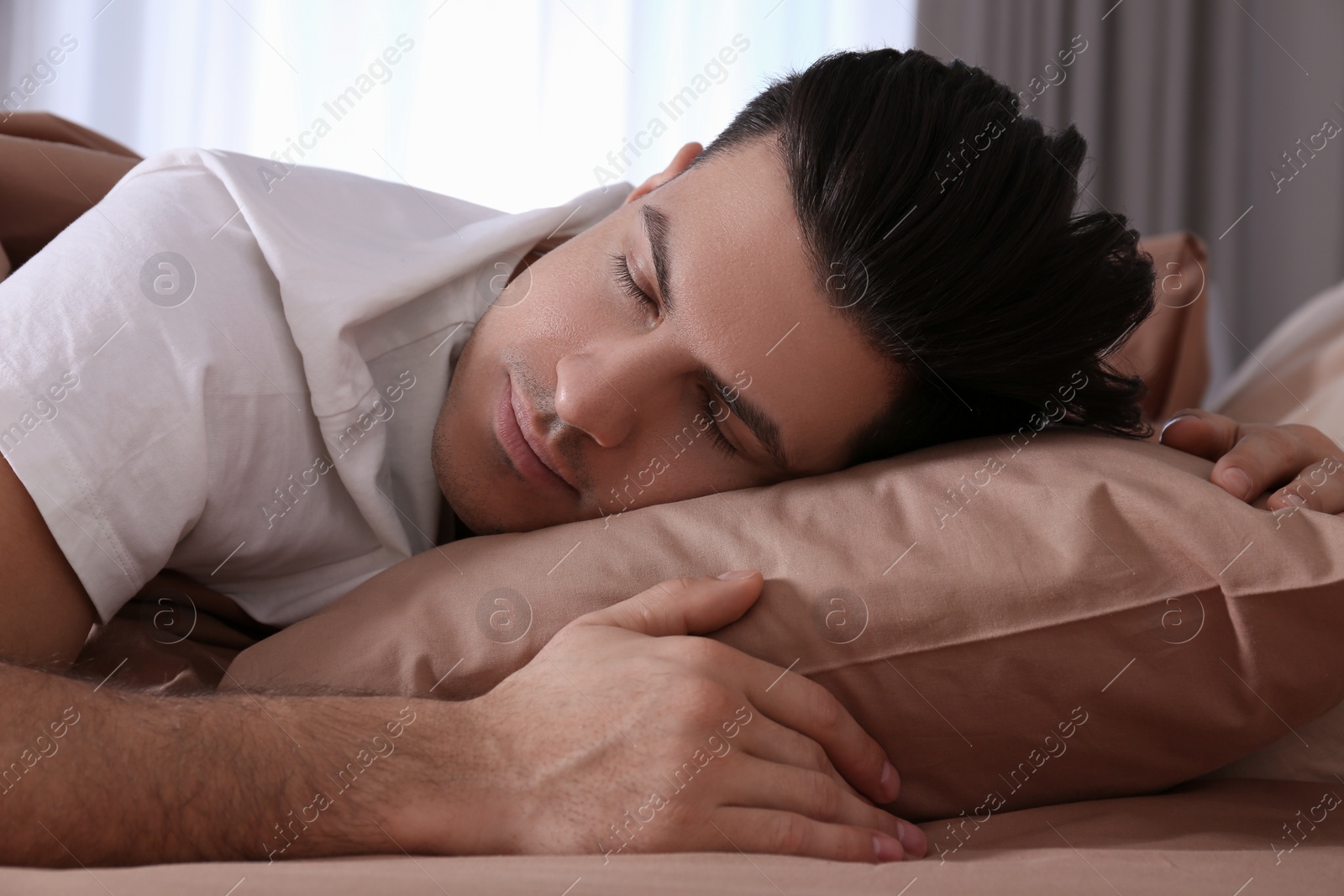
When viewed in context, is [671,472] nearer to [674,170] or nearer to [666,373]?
[666,373]

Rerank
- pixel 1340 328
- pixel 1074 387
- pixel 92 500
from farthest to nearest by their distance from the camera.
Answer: pixel 1340 328
pixel 1074 387
pixel 92 500

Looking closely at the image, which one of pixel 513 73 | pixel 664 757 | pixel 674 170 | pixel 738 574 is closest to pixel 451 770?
pixel 664 757

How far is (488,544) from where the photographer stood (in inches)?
31.8

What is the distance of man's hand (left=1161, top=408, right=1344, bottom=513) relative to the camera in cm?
74

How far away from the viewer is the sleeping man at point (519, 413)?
0.61m

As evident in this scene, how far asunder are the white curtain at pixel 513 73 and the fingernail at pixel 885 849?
2224 mm

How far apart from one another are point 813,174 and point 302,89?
7.39 ft

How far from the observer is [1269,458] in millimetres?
780

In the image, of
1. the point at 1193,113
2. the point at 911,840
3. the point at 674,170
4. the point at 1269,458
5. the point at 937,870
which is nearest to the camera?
the point at 937,870

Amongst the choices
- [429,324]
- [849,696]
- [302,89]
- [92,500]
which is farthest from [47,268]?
[302,89]

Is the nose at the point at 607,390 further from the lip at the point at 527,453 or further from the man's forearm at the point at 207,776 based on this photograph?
the man's forearm at the point at 207,776

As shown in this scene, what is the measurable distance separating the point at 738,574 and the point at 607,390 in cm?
24

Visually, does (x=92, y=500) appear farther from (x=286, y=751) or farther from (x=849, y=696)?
A: (x=849, y=696)

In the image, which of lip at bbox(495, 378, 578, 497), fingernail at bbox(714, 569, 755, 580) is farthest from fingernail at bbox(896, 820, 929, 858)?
lip at bbox(495, 378, 578, 497)
